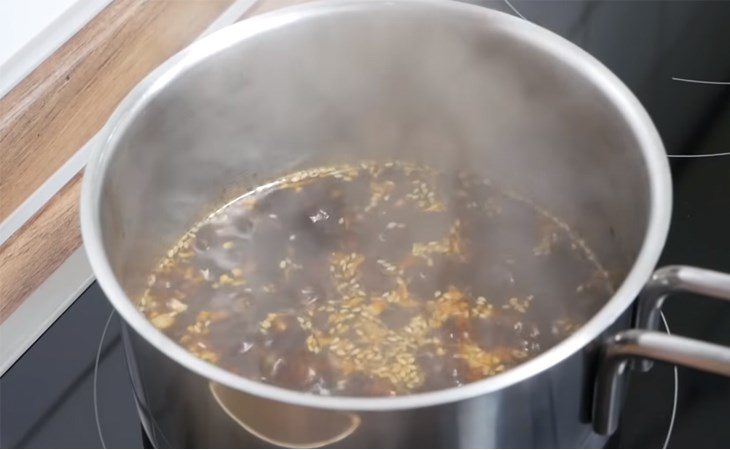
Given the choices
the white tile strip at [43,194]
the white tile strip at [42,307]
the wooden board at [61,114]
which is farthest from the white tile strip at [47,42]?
the white tile strip at [42,307]

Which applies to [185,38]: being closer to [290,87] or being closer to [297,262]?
[290,87]

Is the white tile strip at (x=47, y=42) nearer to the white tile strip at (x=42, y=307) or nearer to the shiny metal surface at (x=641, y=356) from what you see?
the white tile strip at (x=42, y=307)

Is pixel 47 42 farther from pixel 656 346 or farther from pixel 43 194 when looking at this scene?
pixel 656 346

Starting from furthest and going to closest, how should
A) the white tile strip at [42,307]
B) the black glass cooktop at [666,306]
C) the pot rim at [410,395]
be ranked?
the white tile strip at [42,307], the black glass cooktop at [666,306], the pot rim at [410,395]

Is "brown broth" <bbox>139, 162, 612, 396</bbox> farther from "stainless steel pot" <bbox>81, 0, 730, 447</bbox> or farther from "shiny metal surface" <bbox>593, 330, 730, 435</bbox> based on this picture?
"shiny metal surface" <bbox>593, 330, 730, 435</bbox>

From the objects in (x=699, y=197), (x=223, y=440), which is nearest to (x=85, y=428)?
(x=223, y=440)

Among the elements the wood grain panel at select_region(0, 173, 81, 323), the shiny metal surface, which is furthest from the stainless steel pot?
the wood grain panel at select_region(0, 173, 81, 323)
